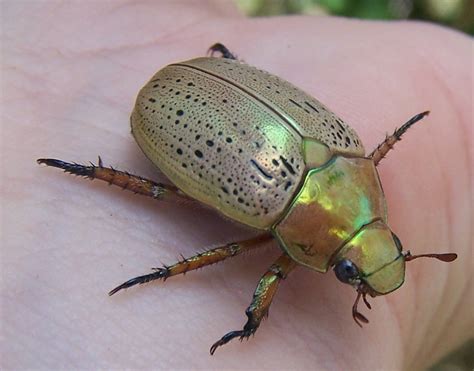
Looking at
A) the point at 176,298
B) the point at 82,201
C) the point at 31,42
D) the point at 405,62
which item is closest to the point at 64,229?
the point at 82,201

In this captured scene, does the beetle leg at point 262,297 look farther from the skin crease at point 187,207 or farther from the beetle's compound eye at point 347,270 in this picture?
the beetle's compound eye at point 347,270

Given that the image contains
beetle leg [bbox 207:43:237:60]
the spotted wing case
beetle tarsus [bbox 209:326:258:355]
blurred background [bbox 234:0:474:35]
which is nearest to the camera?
beetle tarsus [bbox 209:326:258:355]

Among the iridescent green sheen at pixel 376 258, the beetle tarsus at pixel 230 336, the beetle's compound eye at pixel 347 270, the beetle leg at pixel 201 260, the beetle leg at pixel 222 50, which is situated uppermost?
the beetle leg at pixel 222 50

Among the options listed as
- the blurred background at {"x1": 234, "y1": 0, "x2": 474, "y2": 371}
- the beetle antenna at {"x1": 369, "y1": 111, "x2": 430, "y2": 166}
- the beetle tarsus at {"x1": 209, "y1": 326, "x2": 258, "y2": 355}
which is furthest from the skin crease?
the blurred background at {"x1": 234, "y1": 0, "x2": 474, "y2": 371}

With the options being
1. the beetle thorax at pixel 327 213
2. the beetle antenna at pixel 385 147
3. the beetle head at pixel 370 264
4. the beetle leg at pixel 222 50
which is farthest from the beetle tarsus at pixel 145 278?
the beetle leg at pixel 222 50

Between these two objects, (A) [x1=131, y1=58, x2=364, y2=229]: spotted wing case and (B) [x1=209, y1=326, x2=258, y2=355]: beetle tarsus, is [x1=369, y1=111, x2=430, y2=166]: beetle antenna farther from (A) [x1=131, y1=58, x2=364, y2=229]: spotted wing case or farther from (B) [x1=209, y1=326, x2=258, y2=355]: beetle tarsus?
(B) [x1=209, y1=326, x2=258, y2=355]: beetle tarsus

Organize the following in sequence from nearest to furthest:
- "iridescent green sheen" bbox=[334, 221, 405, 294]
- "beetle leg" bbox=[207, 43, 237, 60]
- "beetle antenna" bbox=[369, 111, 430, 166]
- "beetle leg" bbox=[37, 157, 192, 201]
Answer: "iridescent green sheen" bbox=[334, 221, 405, 294] < "beetle leg" bbox=[37, 157, 192, 201] < "beetle antenna" bbox=[369, 111, 430, 166] < "beetle leg" bbox=[207, 43, 237, 60]

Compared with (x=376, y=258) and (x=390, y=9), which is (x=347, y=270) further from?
(x=390, y=9)

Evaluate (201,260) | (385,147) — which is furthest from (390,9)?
(201,260)
